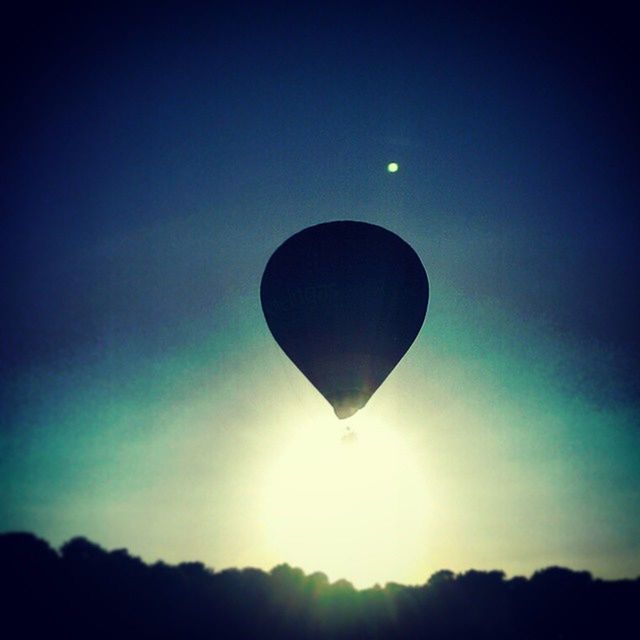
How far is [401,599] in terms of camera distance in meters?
49.5

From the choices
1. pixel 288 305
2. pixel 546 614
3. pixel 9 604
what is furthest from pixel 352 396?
pixel 546 614

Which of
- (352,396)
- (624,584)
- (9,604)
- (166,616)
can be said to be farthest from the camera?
(624,584)

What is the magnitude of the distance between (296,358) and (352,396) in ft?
7.72

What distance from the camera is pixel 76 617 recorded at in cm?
3666

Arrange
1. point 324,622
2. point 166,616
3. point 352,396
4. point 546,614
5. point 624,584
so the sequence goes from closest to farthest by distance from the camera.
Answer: point 352,396 < point 166,616 < point 324,622 < point 546,614 < point 624,584

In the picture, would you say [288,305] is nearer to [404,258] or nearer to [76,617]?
[404,258]

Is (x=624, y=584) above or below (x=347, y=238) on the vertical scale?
below

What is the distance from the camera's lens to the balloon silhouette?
58.6 ft

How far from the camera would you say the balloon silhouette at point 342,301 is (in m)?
17.9

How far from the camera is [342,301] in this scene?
707 inches

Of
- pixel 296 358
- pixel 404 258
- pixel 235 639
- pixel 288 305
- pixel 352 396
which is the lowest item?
pixel 235 639

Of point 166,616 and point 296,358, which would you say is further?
point 166,616

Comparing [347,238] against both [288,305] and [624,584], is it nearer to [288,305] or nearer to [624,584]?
[288,305]

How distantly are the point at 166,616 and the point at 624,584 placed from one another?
136 ft
